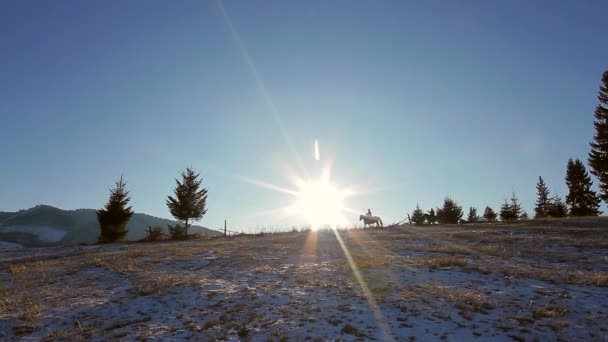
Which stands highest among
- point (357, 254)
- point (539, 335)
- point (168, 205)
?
point (168, 205)

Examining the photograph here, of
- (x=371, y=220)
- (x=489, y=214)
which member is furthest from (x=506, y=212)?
(x=371, y=220)

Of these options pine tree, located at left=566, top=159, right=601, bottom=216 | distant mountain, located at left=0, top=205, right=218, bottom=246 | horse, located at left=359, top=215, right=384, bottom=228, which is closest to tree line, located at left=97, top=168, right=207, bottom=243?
horse, located at left=359, top=215, right=384, bottom=228

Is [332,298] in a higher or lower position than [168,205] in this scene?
lower

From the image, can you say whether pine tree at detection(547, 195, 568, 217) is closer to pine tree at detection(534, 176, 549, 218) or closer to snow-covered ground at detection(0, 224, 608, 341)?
pine tree at detection(534, 176, 549, 218)

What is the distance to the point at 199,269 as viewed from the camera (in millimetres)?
17500

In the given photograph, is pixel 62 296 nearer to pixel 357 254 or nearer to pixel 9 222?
pixel 357 254

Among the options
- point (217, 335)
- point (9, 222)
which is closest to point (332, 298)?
point (217, 335)

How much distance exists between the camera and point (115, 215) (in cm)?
4606

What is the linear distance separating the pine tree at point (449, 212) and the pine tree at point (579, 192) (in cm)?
1680

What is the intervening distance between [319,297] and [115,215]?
136 feet

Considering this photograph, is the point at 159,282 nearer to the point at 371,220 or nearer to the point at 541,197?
the point at 371,220

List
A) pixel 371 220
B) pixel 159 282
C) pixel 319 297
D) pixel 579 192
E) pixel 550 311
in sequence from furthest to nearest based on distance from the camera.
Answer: pixel 579 192, pixel 371 220, pixel 159 282, pixel 319 297, pixel 550 311

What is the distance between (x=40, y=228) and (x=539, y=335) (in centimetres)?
19744

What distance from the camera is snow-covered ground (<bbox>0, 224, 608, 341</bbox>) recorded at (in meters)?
9.28
